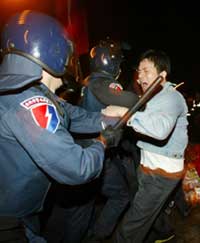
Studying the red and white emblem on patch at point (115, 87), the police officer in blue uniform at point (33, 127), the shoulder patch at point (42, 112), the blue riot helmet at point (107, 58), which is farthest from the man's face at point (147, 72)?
the shoulder patch at point (42, 112)


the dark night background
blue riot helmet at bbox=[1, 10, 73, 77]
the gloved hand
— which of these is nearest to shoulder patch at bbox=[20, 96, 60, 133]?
blue riot helmet at bbox=[1, 10, 73, 77]

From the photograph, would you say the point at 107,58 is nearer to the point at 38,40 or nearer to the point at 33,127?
the point at 38,40

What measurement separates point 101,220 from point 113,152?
0.95 m

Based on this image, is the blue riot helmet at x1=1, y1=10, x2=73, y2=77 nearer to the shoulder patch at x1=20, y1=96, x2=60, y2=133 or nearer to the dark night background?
the shoulder patch at x1=20, y1=96, x2=60, y2=133

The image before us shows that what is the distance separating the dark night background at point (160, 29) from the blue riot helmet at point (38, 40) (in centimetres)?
1496

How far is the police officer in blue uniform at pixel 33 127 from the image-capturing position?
6.55 ft

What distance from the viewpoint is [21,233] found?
2.27 metres

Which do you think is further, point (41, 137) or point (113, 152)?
point (113, 152)

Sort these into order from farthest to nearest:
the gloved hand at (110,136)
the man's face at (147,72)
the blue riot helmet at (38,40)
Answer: the man's face at (147,72)
the gloved hand at (110,136)
the blue riot helmet at (38,40)

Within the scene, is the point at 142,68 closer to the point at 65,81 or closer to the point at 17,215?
the point at 65,81

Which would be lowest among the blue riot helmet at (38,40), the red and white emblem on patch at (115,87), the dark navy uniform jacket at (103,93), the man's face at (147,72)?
the dark navy uniform jacket at (103,93)

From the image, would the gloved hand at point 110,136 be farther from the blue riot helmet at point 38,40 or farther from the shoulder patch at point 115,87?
the shoulder patch at point 115,87

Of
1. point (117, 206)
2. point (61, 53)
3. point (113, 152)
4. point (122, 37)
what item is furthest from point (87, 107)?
point (122, 37)

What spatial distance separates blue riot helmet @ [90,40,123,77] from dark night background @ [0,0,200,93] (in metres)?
12.6
